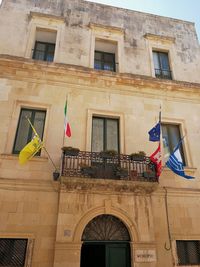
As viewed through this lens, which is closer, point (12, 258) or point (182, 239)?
point (12, 258)

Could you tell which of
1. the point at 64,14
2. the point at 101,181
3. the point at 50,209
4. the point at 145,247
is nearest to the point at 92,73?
the point at 64,14

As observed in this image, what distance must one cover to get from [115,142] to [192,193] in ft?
12.6

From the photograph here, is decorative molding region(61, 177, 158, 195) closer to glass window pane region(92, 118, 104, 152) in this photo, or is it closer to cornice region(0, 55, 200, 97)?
glass window pane region(92, 118, 104, 152)

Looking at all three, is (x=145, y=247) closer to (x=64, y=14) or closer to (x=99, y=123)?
(x=99, y=123)

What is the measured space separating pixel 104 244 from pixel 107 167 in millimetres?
2704

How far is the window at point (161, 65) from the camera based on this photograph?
1273 centimetres

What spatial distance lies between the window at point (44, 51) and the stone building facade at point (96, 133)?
7cm

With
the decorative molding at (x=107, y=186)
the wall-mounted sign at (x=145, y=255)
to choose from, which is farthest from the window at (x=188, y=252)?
the decorative molding at (x=107, y=186)

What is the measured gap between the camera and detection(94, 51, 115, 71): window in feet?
40.7

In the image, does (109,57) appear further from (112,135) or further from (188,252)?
(188,252)

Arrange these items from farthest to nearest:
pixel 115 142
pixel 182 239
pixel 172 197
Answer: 1. pixel 115 142
2. pixel 172 197
3. pixel 182 239

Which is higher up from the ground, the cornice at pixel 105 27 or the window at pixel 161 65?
the cornice at pixel 105 27

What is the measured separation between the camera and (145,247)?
7.97m

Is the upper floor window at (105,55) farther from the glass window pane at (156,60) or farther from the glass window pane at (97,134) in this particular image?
the glass window pane at (97,134)
